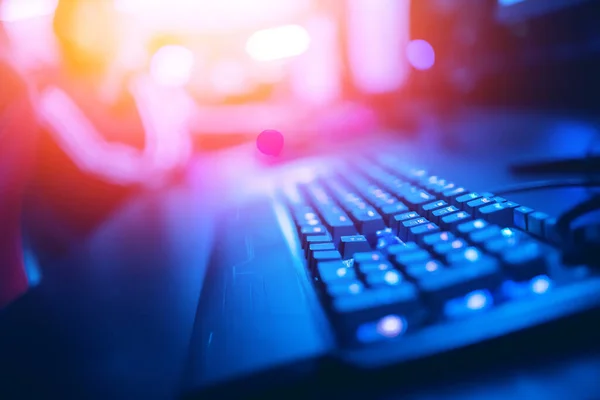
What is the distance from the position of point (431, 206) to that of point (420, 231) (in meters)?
0.06

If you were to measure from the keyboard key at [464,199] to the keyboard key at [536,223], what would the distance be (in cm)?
5

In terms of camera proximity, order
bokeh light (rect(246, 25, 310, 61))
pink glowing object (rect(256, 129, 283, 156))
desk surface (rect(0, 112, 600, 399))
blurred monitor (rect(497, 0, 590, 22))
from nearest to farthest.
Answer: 1. desk surface (rect(0, 112, 600, 399))
2. blurred monitor (rect(497, 0, 590, 22))
3. pink glowing object (rect(256, 129, 283, 156))
4. bokeh light (rect(246, 25, 310, 61))

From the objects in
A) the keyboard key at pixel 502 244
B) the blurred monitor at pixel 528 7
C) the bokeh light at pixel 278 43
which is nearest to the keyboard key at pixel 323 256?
the keyboard key at pixel 502 244

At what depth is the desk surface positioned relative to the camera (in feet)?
0.77

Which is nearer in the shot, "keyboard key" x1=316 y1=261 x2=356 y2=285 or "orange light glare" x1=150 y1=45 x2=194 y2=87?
"keyboard key" x1=316 y1=261 x2=356 y2=285

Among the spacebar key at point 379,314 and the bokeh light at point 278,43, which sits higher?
the bokeh light at point 278,43

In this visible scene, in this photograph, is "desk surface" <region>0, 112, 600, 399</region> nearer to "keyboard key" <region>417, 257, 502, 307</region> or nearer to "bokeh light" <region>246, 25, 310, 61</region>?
"keyboard key" <region>417, 257, 502, 307</region>

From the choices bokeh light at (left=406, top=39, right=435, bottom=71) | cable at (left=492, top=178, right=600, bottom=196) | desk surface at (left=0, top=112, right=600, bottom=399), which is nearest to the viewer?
desk surface at (left=0, top=112, right=600, bottom=399)

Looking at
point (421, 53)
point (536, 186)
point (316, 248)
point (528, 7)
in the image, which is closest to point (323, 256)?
point (316, 248)

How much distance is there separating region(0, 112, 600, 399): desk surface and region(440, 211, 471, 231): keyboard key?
0.11 meters

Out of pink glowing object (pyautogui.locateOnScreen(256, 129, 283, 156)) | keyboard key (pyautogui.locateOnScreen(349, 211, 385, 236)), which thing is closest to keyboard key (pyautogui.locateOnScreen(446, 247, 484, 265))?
keyboard key (pyautogui.locateOnScreen(349, 211, 385, 236))

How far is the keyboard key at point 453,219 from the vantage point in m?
0.32

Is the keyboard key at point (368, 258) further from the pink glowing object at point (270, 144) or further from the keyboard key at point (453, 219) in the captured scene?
the pink glowing object at point (270, 144)

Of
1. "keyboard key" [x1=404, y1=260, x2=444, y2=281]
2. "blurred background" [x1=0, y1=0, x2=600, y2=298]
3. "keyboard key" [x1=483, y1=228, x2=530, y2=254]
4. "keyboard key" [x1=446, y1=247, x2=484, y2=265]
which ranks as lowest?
"keyboard key" [x1=404, y1=260, x2=444, y2=281]
